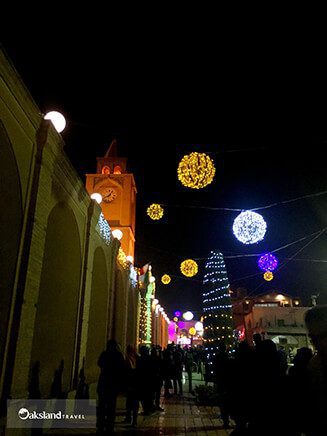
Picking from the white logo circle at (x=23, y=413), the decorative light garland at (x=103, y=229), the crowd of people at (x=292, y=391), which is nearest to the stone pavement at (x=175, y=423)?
the white logo circle at (x=23, y=413)

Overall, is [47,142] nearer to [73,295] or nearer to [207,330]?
[73,295]

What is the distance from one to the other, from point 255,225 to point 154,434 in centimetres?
608

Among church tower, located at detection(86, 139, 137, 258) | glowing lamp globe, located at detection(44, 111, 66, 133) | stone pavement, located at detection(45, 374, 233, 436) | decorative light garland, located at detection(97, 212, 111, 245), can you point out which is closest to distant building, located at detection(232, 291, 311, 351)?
stone pavement, located at detection(45, 374, 233, 436)

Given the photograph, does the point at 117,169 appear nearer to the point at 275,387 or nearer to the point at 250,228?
the point at 250,228

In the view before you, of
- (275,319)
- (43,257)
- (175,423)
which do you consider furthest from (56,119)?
(275,319)

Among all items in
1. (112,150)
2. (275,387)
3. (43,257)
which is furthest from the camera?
(112,150)

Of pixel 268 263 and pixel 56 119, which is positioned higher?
pixel 56 119

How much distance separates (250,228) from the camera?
34.1 ft

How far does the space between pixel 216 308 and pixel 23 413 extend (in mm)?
21233

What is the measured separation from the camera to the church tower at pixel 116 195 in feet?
98.7

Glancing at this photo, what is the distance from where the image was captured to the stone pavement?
715cm

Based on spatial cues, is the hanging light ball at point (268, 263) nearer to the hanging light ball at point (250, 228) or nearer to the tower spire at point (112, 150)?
the hanging light ball at point (250, 228)

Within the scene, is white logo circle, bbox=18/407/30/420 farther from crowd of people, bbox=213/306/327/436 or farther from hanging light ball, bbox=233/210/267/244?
hanging light ball, bbox=233/210/267/244

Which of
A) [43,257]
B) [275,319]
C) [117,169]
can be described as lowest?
[43,257]
